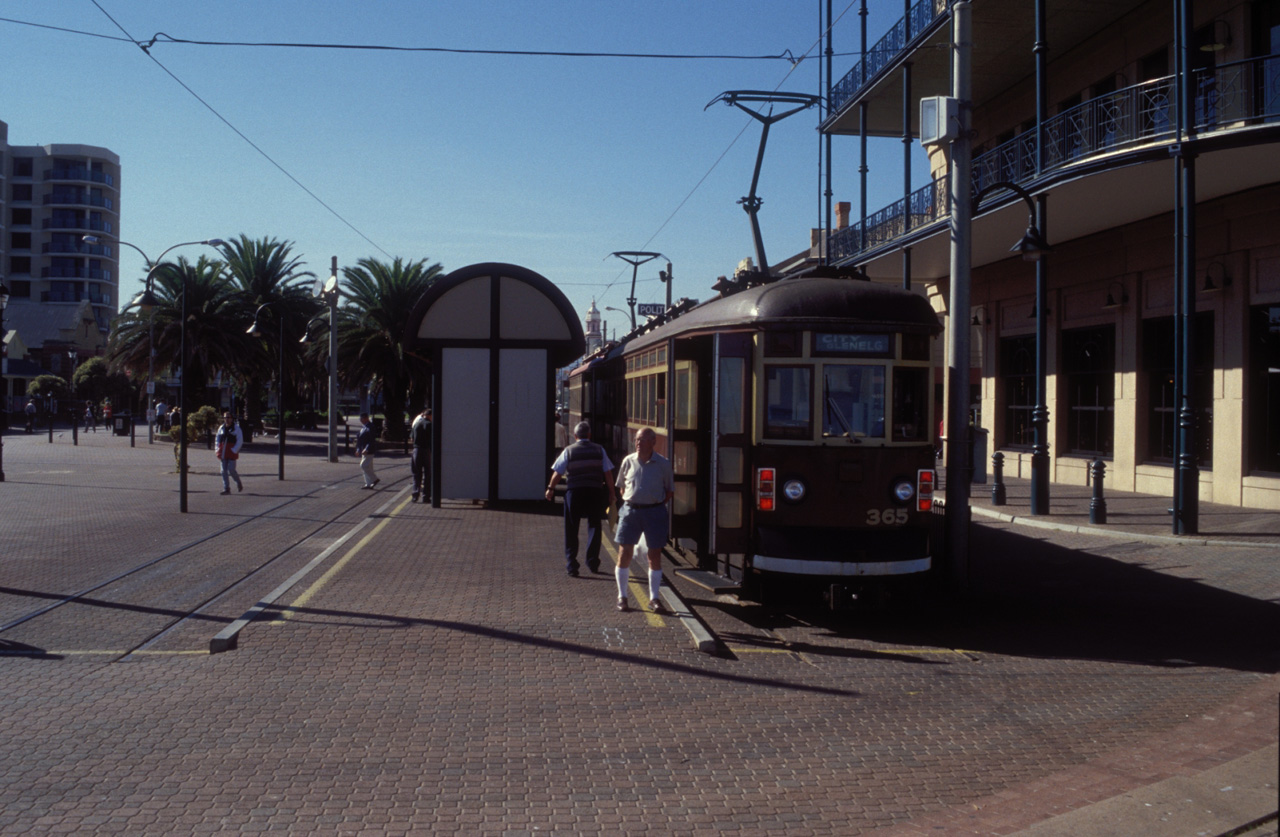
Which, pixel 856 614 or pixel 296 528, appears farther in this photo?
pixel 296 528

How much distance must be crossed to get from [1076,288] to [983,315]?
15.9 feet

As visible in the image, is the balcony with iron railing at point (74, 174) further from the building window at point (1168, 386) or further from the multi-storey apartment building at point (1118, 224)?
the building window at point (1168, 386)

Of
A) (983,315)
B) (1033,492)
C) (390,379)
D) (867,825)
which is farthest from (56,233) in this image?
(867,825)

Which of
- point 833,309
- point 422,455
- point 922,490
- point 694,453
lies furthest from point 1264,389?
point 422,455

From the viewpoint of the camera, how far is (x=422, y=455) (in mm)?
21375

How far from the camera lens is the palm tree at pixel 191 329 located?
43938 millimetres

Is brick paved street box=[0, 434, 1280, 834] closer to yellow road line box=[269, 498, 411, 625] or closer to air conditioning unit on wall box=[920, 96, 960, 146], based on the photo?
yellow road line box=[269, 498, 411, 625]

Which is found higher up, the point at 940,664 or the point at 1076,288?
the point at 1076,288

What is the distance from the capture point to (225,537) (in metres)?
15.6

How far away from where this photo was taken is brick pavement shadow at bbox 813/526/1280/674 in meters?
8.62

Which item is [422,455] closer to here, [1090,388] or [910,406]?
[910,406]

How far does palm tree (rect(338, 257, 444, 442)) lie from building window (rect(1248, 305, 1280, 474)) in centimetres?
3262

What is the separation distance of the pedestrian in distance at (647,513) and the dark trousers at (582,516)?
72.6 inches

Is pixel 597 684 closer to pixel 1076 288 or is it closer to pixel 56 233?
pixel 1076 288
